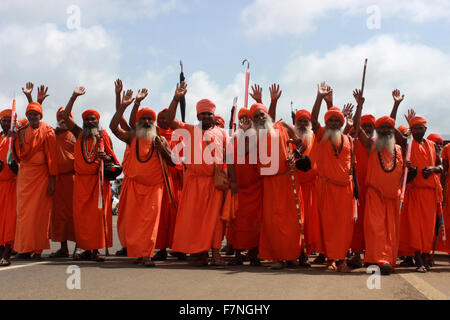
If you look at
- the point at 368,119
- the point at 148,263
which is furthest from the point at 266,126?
the point at 148,263

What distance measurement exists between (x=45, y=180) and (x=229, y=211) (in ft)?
10.2

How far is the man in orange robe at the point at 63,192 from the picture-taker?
9125 millimetres

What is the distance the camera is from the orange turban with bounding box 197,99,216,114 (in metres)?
7.81

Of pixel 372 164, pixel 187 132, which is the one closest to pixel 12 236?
pixel 187 132

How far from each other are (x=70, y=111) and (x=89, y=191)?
135 cm

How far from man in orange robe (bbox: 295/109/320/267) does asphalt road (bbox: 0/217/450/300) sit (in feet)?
2.19

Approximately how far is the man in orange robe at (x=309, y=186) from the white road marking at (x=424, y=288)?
1627mm

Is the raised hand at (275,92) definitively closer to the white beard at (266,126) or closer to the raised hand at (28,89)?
the white beard at (266,126)

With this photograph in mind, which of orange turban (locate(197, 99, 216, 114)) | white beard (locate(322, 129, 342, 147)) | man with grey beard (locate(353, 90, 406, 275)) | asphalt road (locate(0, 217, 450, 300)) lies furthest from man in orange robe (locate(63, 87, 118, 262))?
man with grey beard (locate(353, 90, 406, 275))

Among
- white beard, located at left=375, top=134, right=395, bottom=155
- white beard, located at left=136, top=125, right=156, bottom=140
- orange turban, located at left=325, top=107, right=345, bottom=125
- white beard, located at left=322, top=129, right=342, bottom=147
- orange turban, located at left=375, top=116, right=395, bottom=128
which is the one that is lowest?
white beard, located at left=375, top=134, right=395, bottom=155

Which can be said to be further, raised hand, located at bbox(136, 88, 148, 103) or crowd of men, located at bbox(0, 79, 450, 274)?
raised hand, located at bbox(136, 88, 148, 103)

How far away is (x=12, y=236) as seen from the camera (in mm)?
8328

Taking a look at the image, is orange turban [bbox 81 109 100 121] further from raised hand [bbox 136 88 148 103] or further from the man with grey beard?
the man with grey beard

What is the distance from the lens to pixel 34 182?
838 centimetres
